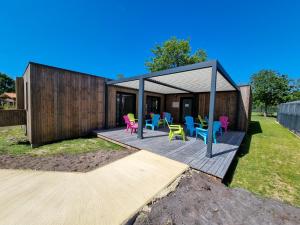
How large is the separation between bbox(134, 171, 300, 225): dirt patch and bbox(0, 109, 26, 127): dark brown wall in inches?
245

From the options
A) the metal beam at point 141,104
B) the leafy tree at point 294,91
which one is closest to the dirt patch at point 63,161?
the metal beam at point 141,104

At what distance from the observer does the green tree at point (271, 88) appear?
1964 centimetres

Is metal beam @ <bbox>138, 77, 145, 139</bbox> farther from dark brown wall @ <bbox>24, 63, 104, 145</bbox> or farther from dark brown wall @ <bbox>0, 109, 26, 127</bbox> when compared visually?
dark brown wall @ <bbox>0, 109, 26, 127</bbox>

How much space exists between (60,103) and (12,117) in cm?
173

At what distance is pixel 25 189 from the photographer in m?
2.25

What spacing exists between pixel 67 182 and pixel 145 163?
1.64 m

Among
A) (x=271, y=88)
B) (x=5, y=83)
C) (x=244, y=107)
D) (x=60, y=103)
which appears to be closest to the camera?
(x=60, y=103)

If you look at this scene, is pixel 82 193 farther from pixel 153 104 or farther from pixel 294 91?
pixel 294 91

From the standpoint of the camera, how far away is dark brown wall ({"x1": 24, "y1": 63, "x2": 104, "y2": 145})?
5.06 metres

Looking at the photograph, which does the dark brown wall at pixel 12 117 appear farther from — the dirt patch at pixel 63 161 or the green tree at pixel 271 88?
the green tree at pixel 271 88

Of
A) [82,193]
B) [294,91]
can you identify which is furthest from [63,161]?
[294,91]

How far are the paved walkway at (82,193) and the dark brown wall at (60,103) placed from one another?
2.80m

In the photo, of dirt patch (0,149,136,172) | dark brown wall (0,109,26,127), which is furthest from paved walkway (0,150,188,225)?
dark brown wall (0,109,26,127)

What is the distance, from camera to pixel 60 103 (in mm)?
5773
